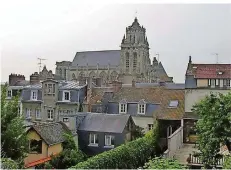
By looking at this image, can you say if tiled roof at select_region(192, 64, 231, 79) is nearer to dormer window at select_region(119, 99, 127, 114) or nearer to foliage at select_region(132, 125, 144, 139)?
foliage at select_region(132, 125, 144, 139)

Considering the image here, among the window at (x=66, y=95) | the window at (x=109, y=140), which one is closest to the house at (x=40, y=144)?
the window at (x=109, y=140)

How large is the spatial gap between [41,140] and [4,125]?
849 centimetres

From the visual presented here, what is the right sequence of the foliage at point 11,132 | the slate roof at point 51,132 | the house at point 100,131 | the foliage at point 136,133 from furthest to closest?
the foliage at point 136,133 < the house at point 100,131 < the slate roof at point 51,132 < the foliage at point 11,132

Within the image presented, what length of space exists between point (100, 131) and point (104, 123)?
75cm

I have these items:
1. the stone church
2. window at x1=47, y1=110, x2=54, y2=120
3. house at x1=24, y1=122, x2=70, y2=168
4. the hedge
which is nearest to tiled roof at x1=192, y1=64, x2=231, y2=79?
the hedge

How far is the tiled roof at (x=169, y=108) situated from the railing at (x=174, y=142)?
4.17ft

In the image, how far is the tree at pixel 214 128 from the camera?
56.0 feet

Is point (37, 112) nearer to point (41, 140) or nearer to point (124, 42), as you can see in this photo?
point (41, 140)

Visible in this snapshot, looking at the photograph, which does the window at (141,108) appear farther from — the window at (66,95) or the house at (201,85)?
the window at (66,95)

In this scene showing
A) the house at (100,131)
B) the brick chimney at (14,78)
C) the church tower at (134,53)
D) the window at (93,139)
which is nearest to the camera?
the house at (100,131)

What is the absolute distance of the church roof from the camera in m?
91.3

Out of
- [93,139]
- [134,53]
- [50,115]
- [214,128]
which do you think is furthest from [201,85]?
[134,53]

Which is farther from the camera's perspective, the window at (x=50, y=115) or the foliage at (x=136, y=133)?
the window at (x=50, y=115)

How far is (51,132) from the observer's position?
22.5m
